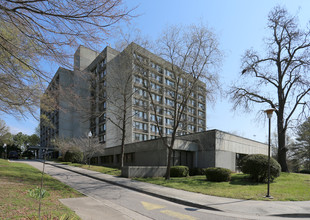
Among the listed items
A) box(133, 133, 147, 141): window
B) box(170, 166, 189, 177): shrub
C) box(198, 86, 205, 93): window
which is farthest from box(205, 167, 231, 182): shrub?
box(133, 133, 147, 141): window

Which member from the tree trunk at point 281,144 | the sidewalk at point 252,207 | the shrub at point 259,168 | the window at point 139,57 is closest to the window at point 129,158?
the window at point 139,57

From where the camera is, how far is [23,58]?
7.16 metres

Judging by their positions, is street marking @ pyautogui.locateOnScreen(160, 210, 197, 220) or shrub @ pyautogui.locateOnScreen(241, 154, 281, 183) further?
shrub @ pyautogui.locateOnScreen(241, 154, 281, 183)

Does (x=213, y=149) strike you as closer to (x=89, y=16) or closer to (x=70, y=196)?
(x=70, y=196)

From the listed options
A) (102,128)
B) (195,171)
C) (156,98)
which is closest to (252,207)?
(195,171)

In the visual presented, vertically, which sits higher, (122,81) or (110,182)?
(122,81)

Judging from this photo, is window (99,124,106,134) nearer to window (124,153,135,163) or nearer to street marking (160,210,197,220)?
window (124,153,135,163)

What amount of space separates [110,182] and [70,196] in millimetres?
6414

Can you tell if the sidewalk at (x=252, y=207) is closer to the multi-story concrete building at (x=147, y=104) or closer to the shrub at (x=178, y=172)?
the multi-story concrete building at (x=147, y=104)

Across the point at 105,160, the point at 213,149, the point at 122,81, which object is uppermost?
the point at 122,81

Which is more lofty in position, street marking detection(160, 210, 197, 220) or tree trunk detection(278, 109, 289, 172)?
tree trunk detection(278, 109, 289, 172)

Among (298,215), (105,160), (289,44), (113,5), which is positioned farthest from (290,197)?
(105,160)

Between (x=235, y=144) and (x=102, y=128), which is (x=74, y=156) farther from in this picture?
(x=235, y=144)

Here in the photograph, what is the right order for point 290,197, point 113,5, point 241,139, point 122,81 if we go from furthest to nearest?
1. point 241,139
2. point 122,81
3. point 290,197
4. point 113,5
